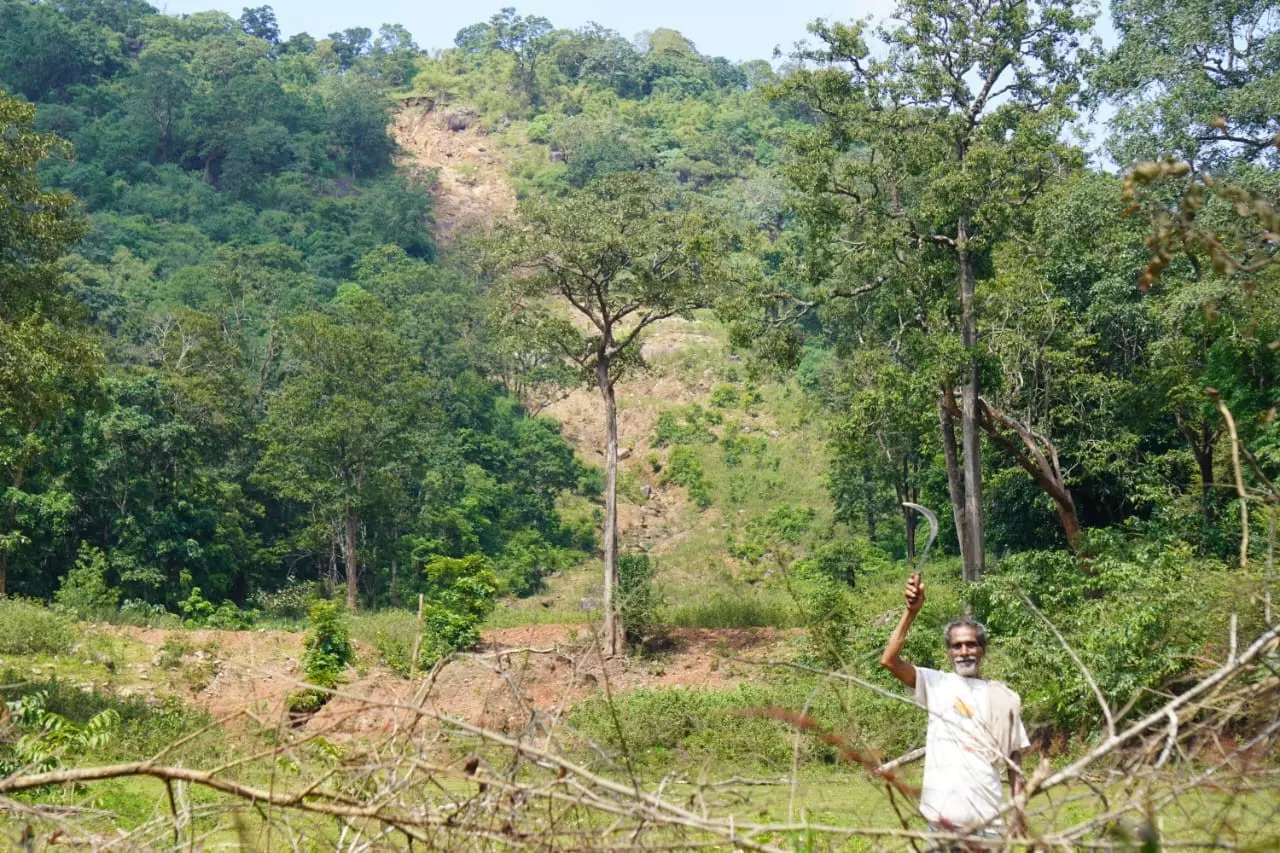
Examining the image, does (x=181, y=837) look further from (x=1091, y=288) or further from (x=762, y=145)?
(x=762, y=145)

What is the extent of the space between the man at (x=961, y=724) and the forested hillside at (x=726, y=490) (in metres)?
0.24

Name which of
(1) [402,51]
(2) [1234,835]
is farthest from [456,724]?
(1) [402,51]

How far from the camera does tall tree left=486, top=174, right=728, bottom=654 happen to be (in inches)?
782

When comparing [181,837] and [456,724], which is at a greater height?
[456,724]

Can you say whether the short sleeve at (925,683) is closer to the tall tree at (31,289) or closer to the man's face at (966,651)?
the man's face at (966,651)

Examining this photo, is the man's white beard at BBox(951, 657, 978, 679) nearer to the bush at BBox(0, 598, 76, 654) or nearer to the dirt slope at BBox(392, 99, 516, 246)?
the bush at BBox(0, 598, 76, 654)

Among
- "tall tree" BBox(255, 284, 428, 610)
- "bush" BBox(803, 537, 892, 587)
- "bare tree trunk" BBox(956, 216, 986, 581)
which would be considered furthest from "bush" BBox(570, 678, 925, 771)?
"tall tree" BBox(255, 284, 428, 610)

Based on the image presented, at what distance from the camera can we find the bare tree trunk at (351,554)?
28.4 metres

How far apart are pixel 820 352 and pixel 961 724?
43.1m

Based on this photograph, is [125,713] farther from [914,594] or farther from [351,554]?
[351,554]

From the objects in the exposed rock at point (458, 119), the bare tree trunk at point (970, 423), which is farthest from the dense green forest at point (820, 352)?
the exposed rock at point (458, 119)

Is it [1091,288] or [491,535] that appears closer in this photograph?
[1091,288]

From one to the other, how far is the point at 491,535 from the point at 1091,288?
68.9 feet

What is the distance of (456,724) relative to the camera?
3508 millimetres
